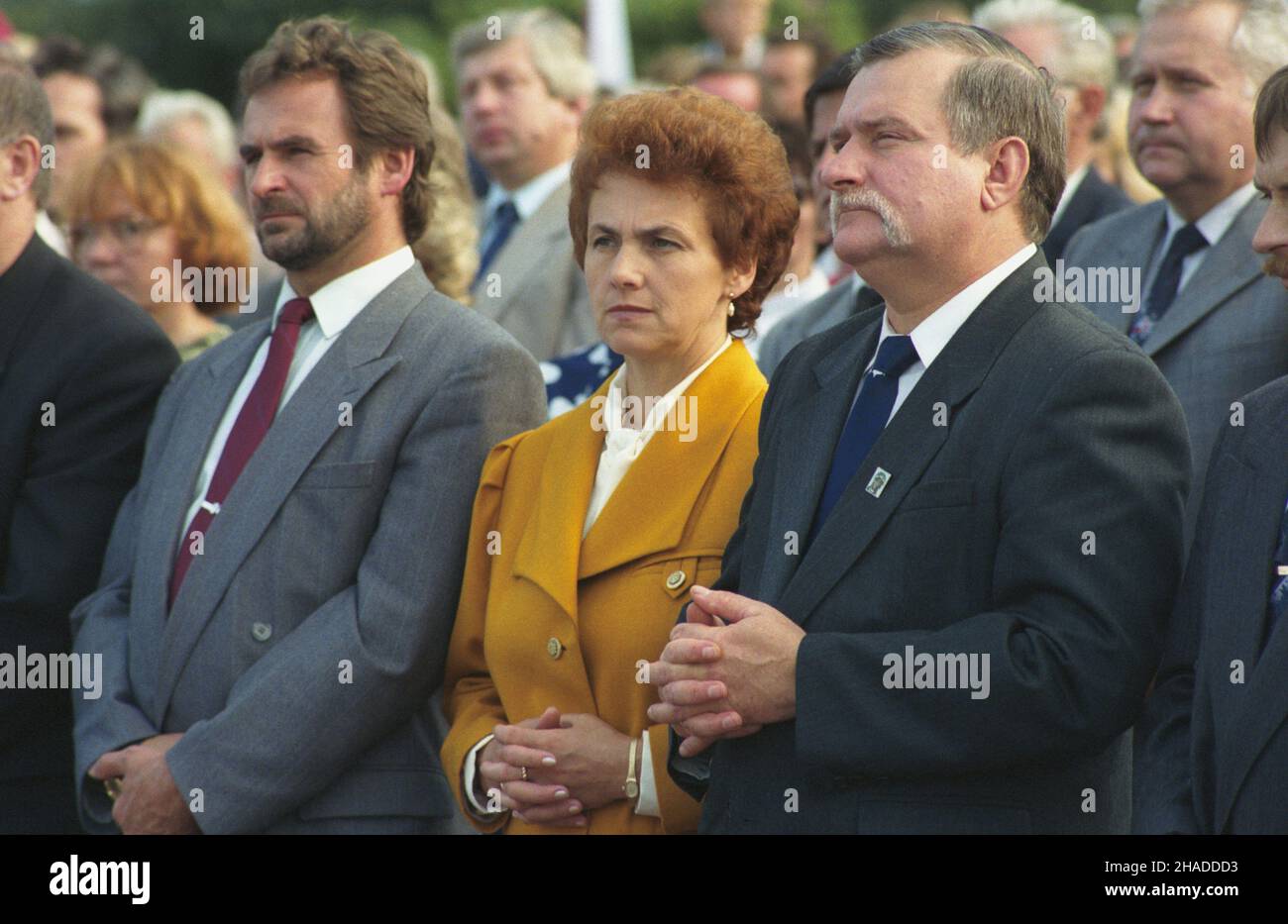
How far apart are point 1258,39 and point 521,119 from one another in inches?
129

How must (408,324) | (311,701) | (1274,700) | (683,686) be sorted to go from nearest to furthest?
(1274,700) → (683,686) → (311,701) → (408,324)

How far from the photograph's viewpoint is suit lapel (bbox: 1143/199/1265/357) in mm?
4699

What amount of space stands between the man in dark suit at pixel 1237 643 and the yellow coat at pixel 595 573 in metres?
0.99

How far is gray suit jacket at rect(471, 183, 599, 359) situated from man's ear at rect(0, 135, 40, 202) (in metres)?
1.71

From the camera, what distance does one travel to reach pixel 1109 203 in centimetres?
612

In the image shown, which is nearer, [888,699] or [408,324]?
[888,699]

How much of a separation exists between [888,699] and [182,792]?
178 cm

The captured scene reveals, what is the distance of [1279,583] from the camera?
329 cm

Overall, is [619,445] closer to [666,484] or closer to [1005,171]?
[666,484]

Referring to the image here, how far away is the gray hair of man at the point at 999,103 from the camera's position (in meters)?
3.58

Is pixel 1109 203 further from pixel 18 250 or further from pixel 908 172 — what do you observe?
pixel 18 250

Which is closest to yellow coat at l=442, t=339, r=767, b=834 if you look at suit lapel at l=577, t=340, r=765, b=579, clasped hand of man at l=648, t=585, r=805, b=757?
suit lapel at l=577, t=340, r=765, b=579

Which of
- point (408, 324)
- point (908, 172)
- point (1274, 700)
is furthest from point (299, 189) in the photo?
point (1274, 700)
